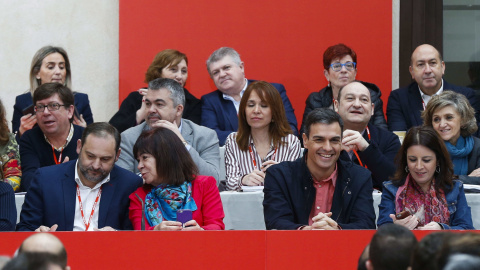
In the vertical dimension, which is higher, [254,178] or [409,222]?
[254,178]

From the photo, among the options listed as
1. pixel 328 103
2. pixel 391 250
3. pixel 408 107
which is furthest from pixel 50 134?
pixel 391 250

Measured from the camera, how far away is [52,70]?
555cm

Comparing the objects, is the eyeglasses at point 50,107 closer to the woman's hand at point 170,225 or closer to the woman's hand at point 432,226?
the woman's hand at point 170,225

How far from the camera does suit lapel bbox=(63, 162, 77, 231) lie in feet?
12.8

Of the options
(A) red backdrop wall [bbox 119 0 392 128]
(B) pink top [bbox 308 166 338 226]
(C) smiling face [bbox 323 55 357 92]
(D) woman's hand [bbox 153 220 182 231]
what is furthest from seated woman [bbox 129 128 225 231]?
(A) red backdrop wall [bbox 119 0 392 128]

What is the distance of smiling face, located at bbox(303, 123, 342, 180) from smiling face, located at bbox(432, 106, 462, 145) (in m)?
1.02

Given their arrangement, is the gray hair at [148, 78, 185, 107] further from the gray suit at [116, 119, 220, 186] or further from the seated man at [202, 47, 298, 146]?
the seated man at [202, 47, 298, 146]

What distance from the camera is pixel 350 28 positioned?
6.46 metres

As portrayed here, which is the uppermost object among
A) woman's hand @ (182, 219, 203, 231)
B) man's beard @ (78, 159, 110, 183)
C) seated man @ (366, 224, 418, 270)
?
man's beard @ (78, 159, 110, 183)

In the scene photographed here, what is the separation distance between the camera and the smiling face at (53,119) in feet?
15.4

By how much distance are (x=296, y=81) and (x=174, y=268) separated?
356 cm

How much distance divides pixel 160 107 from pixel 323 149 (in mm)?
1269

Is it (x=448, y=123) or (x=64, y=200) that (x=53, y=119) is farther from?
(x=448, y=123)

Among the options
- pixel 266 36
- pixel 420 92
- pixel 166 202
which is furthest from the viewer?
pixel 266 36
